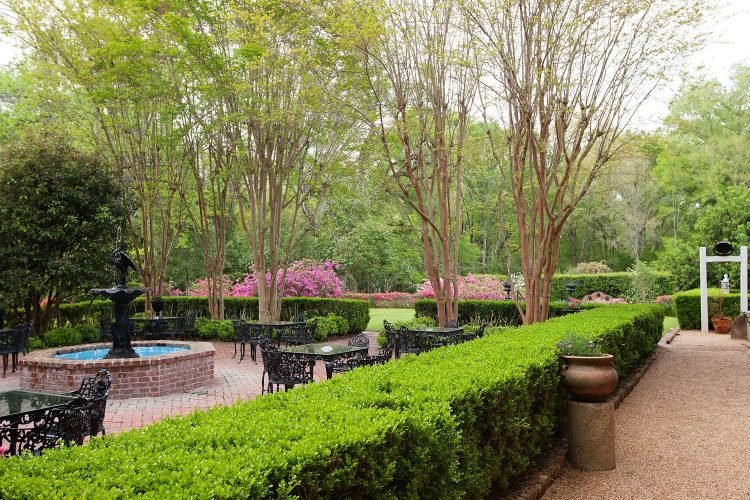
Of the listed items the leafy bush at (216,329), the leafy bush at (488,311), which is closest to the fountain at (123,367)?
the leafy bush at (216,329)

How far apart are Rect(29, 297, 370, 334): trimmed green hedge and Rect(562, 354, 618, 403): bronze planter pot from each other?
11.8 meters

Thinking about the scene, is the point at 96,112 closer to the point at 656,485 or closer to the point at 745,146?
the point at 656,485

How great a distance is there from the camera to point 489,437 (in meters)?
3.69

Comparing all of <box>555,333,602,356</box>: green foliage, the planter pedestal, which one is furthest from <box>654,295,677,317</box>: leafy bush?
the planter pedestal

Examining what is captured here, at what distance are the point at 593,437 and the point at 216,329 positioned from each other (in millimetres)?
11663

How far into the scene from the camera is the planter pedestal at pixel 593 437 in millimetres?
4594

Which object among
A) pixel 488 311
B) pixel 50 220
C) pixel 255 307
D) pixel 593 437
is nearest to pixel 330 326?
pixel 255 307

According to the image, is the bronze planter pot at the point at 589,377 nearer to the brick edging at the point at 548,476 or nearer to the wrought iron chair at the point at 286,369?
the brick edging at the point at 548,476

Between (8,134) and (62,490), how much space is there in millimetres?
21291

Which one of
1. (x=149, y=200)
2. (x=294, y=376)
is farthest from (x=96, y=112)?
(x=294, y=376)

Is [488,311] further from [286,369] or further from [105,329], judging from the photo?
[286,369]

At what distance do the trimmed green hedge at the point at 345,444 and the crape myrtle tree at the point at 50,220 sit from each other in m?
10.2

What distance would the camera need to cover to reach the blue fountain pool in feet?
29.2

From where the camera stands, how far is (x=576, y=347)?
4.90 metres
